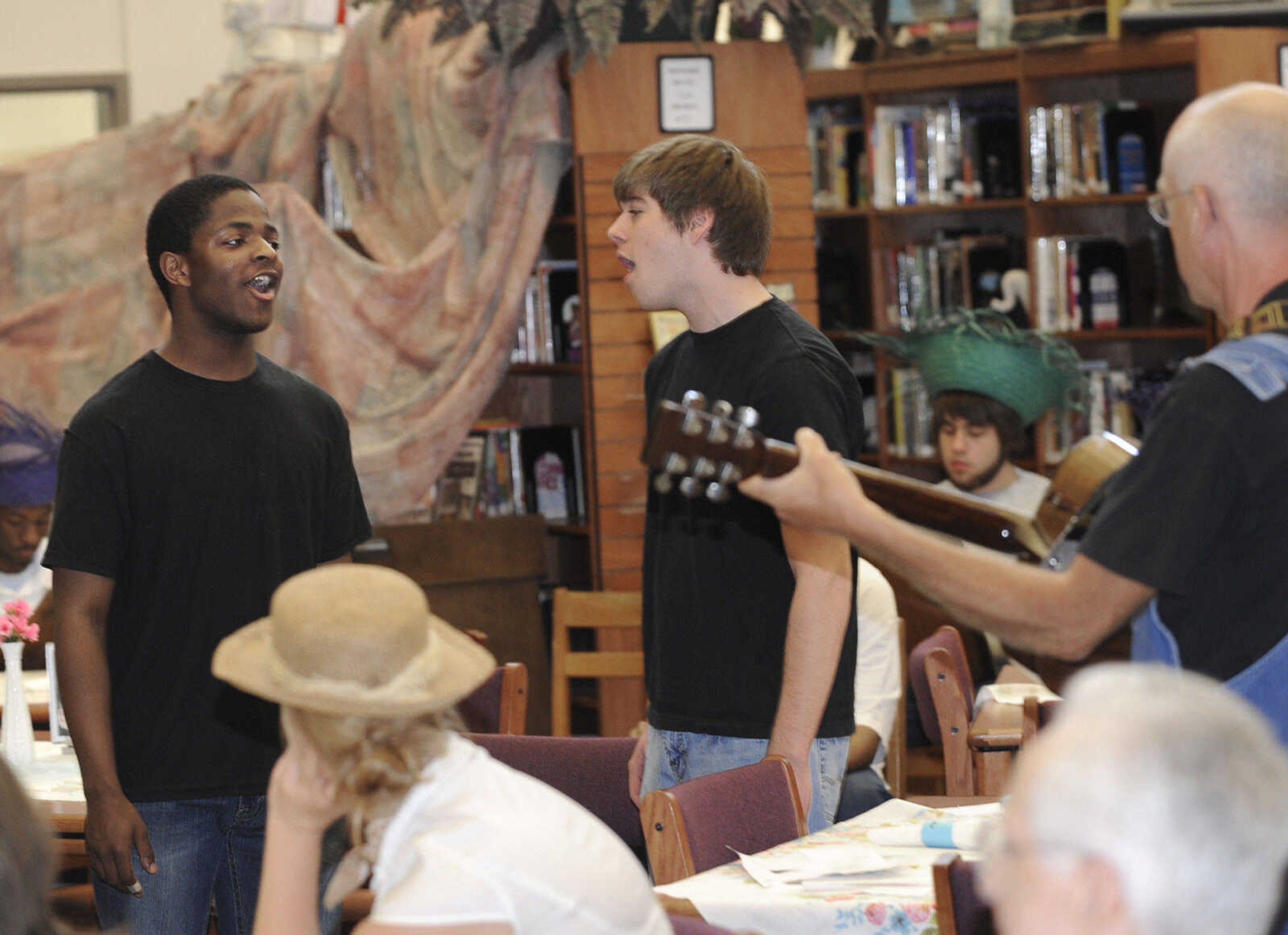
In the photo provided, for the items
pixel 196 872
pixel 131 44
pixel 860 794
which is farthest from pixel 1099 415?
pixel 131 44

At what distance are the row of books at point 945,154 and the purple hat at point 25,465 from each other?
9.65ft

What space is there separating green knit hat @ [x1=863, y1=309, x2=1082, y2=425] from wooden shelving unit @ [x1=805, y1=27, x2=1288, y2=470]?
22.2 inches

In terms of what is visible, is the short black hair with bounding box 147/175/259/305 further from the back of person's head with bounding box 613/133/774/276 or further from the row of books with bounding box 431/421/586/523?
the row of books with bounding box 431/421/586/523

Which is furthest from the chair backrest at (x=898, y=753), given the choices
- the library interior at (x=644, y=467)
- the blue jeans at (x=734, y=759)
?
the blue jeans at (x=734, y=759)

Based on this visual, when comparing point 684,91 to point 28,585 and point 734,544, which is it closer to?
point 28,585

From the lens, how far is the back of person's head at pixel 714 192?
2559 millimetres

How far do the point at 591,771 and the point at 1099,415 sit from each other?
320 centimetres

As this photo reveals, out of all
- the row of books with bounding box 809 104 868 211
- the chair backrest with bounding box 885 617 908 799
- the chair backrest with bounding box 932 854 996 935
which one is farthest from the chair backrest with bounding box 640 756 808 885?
the row of books with bounding box 809 104 868 211

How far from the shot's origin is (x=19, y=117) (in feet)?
21.7

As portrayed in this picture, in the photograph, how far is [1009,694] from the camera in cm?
387

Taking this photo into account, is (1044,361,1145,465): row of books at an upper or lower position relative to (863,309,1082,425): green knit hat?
lower

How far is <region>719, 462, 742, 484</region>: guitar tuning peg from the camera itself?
1.81 m

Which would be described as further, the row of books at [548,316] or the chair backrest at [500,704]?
the row of books at [548,316]

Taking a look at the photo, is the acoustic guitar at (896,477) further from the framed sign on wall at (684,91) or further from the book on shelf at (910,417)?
the book on shelf at (910,417)
